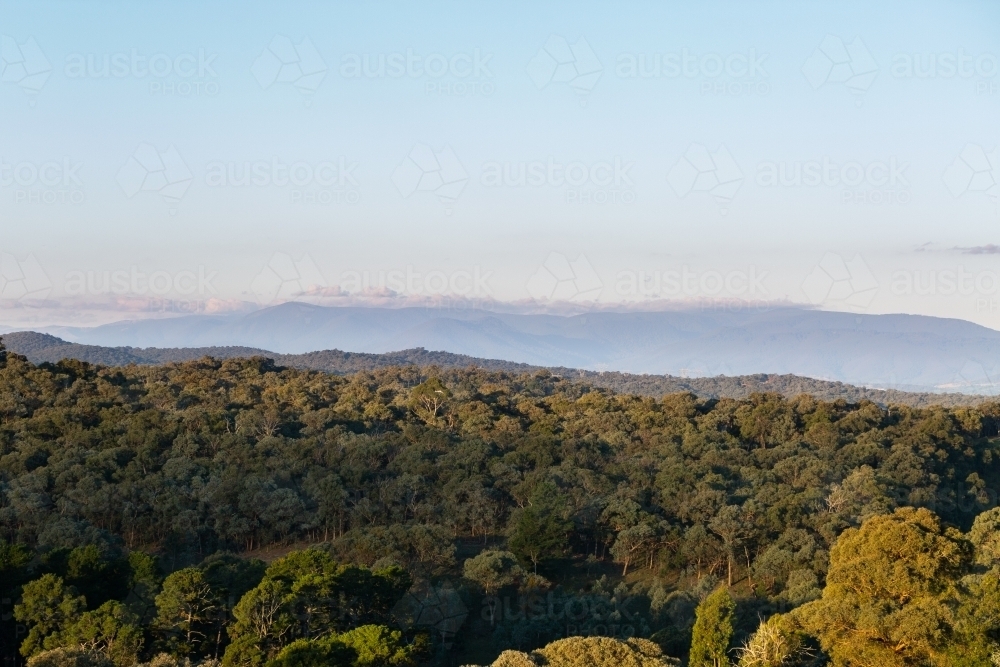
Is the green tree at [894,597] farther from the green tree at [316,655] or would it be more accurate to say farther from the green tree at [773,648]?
the green tree at [316,655]

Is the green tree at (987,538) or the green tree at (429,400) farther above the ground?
the green tree at (429,400)

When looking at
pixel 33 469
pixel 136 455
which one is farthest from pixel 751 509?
pixel 33 469

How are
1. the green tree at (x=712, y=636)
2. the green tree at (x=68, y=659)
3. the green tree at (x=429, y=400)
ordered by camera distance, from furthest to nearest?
the green tree at (x=429, y=400)
the green tree at (x=712, y=636)
the green tree at (x=68, y=659)

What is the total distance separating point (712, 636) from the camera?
19.6 m

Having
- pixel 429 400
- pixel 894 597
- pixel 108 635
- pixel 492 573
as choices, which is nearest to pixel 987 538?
pixel 894 597

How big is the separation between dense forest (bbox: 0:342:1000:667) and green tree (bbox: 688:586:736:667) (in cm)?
8

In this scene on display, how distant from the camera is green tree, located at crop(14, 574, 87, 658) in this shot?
20933 millimetres

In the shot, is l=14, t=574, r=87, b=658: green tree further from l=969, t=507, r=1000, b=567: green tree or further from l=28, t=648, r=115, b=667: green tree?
l=969, t=507, r=1000, b=567: green tree

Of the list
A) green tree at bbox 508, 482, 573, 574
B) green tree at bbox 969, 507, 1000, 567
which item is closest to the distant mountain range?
green tree at bbox 508, 482, 573, 574

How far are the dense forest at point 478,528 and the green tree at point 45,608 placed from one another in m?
0.05

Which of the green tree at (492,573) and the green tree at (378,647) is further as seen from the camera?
the green tree at (492,573)

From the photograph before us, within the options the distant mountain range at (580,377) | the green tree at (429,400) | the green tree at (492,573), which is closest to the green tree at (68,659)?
the green tree at (492,573)

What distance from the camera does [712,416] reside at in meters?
61.9

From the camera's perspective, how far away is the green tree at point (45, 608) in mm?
20933
